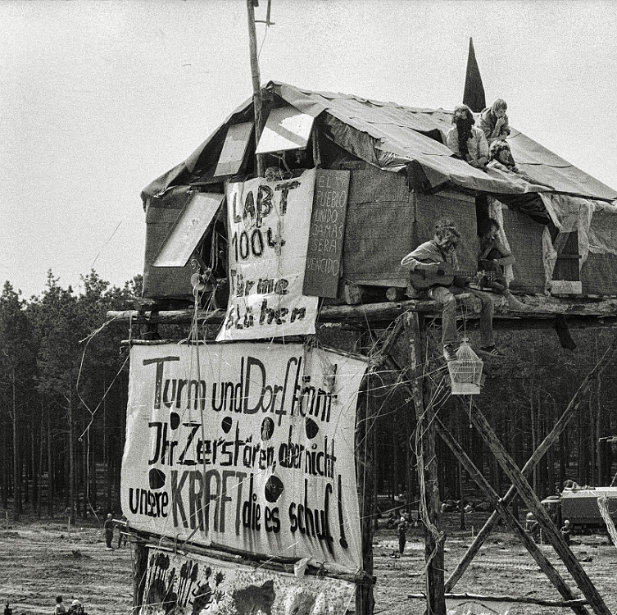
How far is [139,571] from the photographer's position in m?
14.8

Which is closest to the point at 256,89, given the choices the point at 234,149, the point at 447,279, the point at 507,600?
the point at 234,149

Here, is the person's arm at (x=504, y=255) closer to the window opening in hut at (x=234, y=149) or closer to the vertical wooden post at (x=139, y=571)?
the window opening in hut at (x=234, y=149)

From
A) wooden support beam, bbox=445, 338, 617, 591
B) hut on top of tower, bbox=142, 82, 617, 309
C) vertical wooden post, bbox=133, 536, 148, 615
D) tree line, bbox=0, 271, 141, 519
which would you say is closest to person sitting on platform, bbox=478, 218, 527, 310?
hut on top of tower, bbox=142, 82, 617, 309

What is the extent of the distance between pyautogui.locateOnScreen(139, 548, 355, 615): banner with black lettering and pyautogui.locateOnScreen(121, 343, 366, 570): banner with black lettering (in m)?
0.28

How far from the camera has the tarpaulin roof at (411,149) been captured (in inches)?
474

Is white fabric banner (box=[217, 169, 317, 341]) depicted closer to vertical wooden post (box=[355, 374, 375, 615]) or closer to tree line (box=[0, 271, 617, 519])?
vertical wooden post (box=[355, 374, 375, 615])

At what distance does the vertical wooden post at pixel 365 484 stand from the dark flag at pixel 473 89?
1090 cm

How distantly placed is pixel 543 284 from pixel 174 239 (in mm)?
4607

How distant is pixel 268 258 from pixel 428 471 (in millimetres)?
3256

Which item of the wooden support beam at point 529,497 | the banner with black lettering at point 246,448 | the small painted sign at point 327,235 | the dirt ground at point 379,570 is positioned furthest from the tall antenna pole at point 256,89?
the dirt ground at point 379,570

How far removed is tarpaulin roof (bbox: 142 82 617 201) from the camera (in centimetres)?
1204

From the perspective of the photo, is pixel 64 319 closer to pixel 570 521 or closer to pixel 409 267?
pixel 570 521

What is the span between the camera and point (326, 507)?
12.3 meters

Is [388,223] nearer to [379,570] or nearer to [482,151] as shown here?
[482,151]
